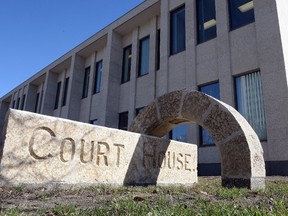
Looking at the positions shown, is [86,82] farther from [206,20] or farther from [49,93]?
[206,20]

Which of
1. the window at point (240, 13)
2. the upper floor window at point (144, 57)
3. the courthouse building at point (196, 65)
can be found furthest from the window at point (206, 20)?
the upper floor window at point (144, 57)

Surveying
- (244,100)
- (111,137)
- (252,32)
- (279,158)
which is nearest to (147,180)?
(111,137)

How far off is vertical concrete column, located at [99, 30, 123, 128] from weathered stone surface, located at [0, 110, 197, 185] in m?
11.1

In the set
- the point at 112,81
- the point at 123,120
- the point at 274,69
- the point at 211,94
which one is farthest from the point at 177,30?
the point at 123,120

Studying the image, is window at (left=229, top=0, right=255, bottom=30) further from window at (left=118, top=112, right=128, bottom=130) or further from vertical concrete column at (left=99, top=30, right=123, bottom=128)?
vertical concrete column at (left=99, top=30, right=123, bottom=128)

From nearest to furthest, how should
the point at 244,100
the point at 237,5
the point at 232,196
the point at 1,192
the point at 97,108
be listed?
the point at 1,192, the point at 232,196, the point at 244,100, the point at 237,5, the point at 97,108

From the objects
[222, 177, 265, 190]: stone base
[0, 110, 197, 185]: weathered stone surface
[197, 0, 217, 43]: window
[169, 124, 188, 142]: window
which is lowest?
[222, 177, 265, 190]: stone base

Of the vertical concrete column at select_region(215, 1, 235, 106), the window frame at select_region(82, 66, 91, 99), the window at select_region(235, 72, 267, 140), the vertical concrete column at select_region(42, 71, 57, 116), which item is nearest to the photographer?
the window at select_region(235, 72, 267, 140)

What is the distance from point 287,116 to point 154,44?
28.8ft

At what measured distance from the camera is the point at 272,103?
9445mm

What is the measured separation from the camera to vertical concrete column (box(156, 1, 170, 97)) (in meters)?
13.8

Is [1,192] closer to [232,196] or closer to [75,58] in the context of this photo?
[232,196]

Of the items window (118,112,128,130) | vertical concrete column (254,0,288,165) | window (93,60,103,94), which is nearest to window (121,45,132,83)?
window (118,112,128,130)

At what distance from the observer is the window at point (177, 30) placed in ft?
45.7
